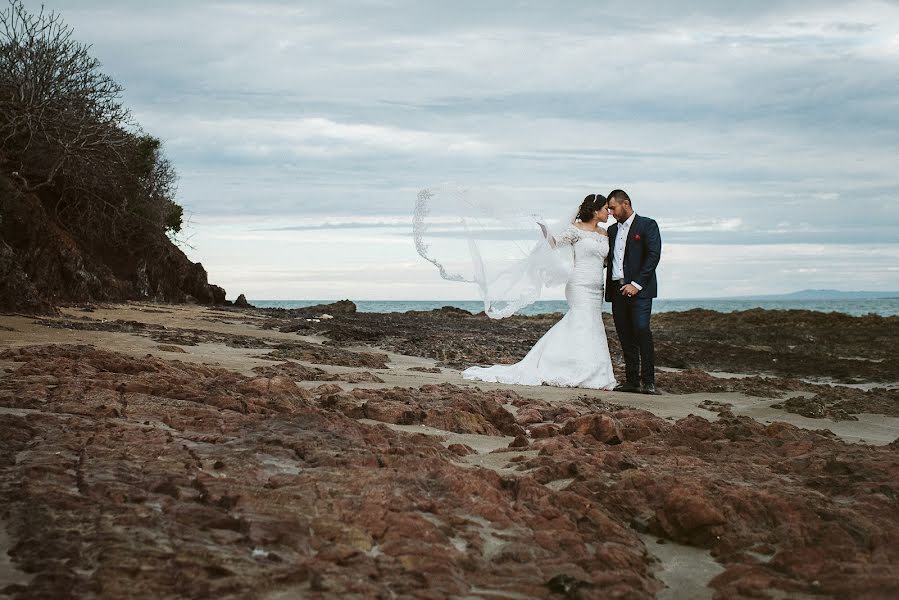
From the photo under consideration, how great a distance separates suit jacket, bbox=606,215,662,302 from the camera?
10.6 metres

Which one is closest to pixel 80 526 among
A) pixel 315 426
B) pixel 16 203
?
pixel 315 426

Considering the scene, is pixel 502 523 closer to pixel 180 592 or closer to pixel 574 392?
pixel 180 592

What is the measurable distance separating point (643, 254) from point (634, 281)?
1.15 feet

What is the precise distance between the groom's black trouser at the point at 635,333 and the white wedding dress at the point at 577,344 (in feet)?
0.97

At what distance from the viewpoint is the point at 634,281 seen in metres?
10.6

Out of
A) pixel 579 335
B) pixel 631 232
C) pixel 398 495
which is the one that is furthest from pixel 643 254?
pixel 398 495

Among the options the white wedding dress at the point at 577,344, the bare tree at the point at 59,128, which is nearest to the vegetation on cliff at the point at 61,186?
the bare tree at the point at 59,128

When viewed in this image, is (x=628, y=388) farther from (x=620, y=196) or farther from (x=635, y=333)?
(x=620, y=196)

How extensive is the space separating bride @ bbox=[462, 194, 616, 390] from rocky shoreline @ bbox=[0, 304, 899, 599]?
137 inches

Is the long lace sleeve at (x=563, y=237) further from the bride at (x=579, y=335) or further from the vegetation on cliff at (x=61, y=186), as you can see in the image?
the vegetation on cliff at (x=61, y=186)

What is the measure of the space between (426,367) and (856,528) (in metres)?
8.39

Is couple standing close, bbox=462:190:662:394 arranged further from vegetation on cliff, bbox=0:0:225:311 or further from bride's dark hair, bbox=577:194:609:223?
vegetation on cliff, bbox=0:0:225:311

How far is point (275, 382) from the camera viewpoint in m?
6.56

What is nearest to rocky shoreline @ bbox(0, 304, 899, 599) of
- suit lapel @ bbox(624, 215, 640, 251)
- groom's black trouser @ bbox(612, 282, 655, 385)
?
groom's black trouser @ bbox(612, 282, 655, 385)
